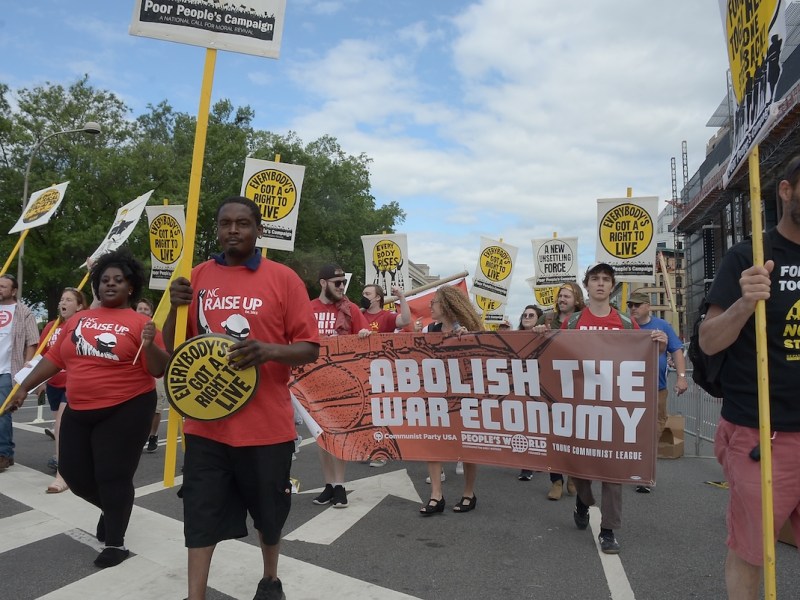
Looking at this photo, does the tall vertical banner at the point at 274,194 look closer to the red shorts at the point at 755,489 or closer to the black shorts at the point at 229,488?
the black shorts at the point at 229,488

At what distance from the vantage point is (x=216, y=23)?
12.4 ft

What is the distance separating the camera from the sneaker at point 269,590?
132 inches

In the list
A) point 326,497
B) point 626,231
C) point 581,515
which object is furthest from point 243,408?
point 626,231

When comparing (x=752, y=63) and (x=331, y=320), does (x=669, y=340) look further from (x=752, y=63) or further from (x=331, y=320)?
(x=752, y=63)

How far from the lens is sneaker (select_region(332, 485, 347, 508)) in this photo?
5.64 metres

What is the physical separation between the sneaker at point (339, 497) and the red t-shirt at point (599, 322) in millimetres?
Result: 2385

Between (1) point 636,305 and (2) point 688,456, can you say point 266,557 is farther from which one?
(2) point 688,456

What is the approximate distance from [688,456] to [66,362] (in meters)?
7.56

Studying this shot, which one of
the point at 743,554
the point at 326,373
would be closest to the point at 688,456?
the point at 326,373

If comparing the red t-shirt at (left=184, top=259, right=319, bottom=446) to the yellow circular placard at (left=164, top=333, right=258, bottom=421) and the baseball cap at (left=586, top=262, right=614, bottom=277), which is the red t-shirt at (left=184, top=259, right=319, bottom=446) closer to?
the yellow circular placard at (left=164, top=333, right=258, bottom=421)

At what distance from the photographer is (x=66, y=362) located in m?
4.44

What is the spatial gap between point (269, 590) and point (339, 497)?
230cm

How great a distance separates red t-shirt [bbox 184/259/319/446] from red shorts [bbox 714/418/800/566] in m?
1.91

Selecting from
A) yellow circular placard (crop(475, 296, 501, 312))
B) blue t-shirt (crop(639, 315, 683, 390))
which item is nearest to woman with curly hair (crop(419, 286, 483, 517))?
blue t-shirt (crop(639, 315, 683, 390))
